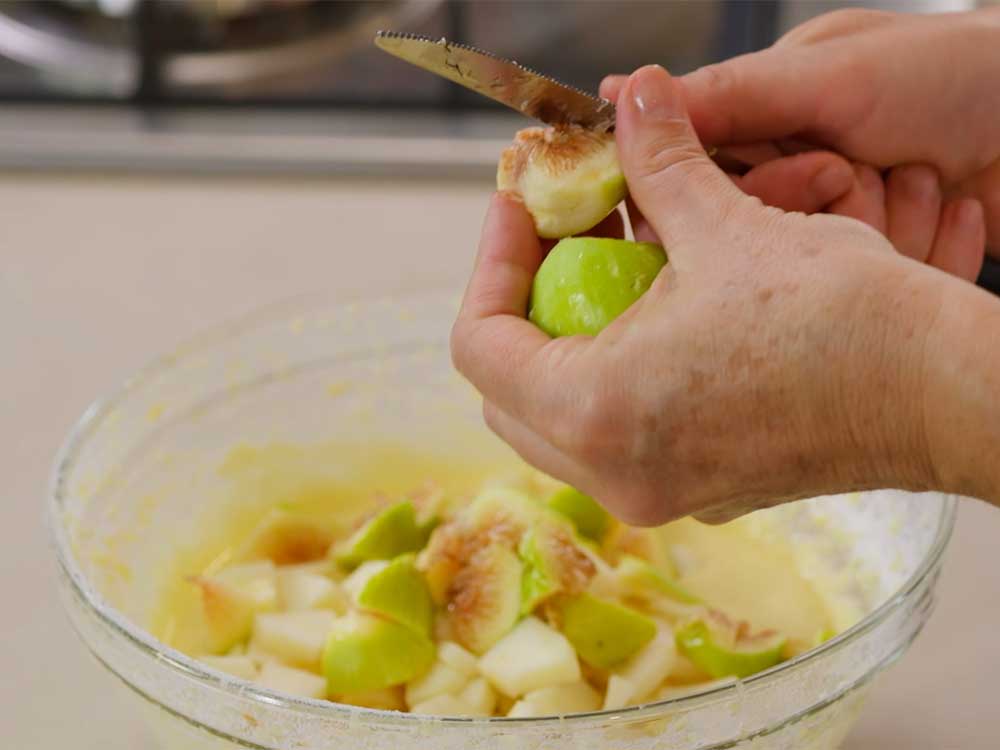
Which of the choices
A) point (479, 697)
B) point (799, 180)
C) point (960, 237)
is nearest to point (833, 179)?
point (799, 180)

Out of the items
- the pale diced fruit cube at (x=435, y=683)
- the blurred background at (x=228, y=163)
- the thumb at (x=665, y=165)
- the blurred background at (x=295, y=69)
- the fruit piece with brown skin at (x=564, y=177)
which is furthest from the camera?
the blurred background at (x=295, y=69)

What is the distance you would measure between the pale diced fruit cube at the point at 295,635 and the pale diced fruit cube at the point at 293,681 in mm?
18

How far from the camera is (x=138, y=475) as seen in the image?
111cm

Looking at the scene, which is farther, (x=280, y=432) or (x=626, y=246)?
(x=280, y=432)

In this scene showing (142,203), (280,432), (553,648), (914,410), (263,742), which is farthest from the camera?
(142,203)

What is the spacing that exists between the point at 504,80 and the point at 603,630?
424mm

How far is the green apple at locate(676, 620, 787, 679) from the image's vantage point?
962mm

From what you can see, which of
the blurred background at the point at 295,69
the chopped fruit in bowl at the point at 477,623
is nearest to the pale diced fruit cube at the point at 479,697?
the chopped fruit in bowl at the point at 477,623

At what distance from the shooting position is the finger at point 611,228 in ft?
3.11

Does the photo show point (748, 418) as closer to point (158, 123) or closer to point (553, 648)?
point (553, 648)

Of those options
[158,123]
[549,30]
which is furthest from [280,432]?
[549,30]

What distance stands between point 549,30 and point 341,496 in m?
1.05

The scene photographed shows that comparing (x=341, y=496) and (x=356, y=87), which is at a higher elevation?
(x=356, y=87)

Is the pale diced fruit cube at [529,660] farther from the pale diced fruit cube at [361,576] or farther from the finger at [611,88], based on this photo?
the finger at [611,88]
